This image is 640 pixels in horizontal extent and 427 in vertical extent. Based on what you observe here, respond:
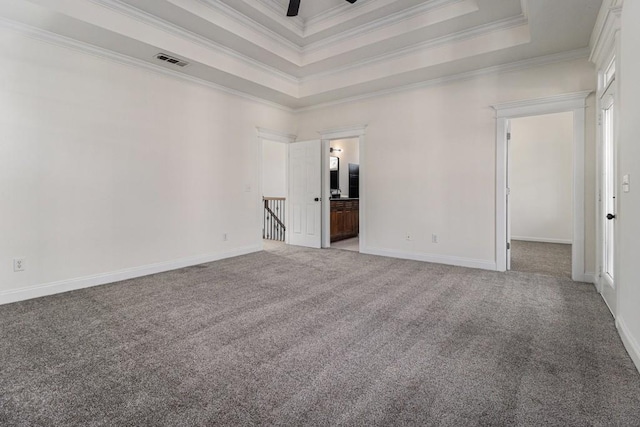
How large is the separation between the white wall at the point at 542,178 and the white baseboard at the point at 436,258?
3203mm

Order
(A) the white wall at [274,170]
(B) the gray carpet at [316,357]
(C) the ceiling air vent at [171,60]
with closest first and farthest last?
(B) the gray carpet at [316,357] → (C) the ceiling air vent at [171,60] → (A) the white wall at [274,170]

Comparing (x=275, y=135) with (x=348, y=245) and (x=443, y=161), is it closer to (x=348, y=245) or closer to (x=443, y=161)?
(x=348, y=245)

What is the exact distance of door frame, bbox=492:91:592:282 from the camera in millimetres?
3842

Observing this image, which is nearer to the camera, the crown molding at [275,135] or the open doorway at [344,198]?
the crown molding at [275,135]

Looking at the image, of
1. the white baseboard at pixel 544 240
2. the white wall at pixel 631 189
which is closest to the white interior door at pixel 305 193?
the white wall at pixel 631 189

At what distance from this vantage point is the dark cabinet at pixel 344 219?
22.4ft

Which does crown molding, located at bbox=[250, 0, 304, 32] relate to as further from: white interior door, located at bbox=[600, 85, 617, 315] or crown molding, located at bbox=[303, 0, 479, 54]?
white interior door, located at bbox=[600, 85, 617, 315]

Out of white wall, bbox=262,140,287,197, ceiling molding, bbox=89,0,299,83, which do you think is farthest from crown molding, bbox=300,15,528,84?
white wall, bbox=262,140,287,197

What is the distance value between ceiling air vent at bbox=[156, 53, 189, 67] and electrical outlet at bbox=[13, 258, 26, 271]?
2.78 metres

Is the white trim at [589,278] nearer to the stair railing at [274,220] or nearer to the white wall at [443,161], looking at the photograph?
the white wall at [443,161]

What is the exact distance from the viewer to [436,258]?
4.89 metres

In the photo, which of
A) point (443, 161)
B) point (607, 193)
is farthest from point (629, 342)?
point (443, 161)

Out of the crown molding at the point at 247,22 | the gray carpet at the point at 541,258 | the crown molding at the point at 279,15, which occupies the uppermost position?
the crown molding at the point at 279,15

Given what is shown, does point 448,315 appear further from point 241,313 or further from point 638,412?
point 241,313
